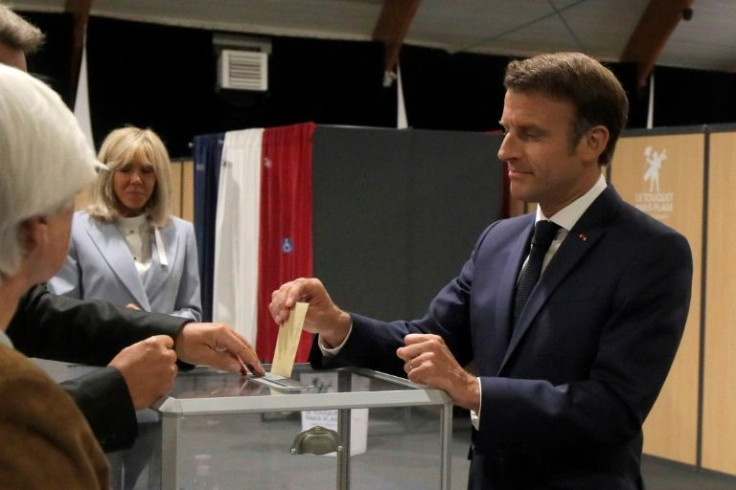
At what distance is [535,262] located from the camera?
6.44 ft

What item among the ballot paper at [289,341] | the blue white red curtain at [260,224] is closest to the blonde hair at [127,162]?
the blue white red curtain at [260,224]

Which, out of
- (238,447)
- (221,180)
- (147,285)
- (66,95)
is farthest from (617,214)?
(66,95)

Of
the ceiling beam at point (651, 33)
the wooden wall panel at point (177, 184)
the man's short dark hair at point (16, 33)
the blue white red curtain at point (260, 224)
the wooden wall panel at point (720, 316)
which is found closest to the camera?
the man's short dark hair at point (16, 33)

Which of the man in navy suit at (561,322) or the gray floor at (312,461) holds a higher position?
the man in navy suit at (561,322)

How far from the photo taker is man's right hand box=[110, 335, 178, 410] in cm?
147

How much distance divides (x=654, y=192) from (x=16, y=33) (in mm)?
4821

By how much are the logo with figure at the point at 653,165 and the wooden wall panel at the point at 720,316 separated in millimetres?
346

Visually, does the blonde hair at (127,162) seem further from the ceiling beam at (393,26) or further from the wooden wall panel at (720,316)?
the ceiling beam at (393,26)

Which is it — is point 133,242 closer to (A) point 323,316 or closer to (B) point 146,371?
(A) point 323,316

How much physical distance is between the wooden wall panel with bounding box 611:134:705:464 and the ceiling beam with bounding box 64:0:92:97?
17.2 ft

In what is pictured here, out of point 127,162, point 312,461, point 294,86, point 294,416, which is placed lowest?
point 312,461

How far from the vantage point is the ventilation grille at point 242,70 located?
9633 millimetres

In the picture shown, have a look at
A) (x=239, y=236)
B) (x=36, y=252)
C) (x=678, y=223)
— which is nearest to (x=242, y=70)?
(x=239, y=236)

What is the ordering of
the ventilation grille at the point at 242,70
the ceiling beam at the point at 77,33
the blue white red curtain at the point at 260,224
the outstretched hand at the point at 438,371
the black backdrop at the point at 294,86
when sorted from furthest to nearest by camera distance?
the ventilation grille at the point at 242,70
the black backdrop at the point at 294,86
the ceiling beam at the point at 77,33
the blue white red curtain at the point at 260,224
the outstretched hand at the point at 438,371
